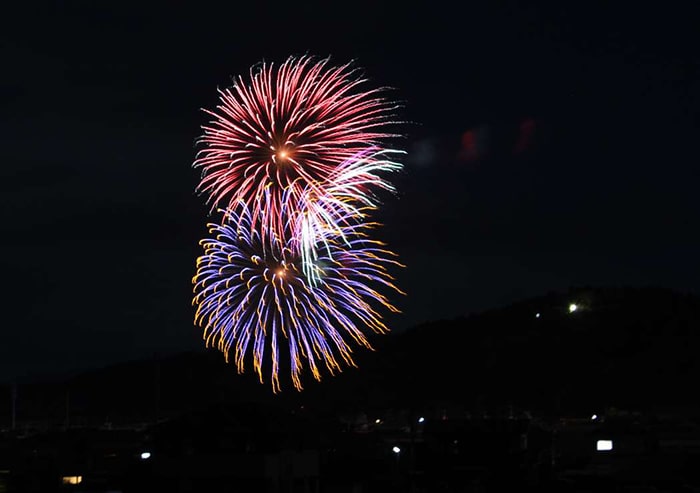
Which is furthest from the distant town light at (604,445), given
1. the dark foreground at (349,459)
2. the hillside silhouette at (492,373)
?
the hillside silhouette at (492,373)

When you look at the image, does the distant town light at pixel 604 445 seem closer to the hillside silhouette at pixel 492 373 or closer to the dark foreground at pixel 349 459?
the dark foreground at pixel 349 459

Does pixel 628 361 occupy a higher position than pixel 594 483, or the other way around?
pixel 628 361

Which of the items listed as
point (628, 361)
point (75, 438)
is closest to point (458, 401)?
point (628, 361)

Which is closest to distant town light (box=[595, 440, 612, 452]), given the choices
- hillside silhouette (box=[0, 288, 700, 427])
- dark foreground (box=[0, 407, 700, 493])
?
dark foreground (box=[0, 407, 700, 493])

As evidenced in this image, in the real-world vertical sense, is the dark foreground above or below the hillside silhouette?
below

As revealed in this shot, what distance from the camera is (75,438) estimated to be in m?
71.1

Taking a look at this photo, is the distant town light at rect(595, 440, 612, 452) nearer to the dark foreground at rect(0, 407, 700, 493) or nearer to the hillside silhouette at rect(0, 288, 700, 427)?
the dark foreground at rect(0, 407, 700, 493)

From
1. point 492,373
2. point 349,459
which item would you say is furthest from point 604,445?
point 492,373

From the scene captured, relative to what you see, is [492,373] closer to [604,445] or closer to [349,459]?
[604,445]

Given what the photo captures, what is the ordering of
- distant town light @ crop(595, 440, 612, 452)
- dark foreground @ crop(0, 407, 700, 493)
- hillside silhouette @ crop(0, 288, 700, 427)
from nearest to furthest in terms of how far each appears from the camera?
dark foreground @ crop(0, 407, 700, 493)
distant town light @ crop(595, 440, 612, 452)
hillside silhouette @ crop(0, 288, 700, 427)

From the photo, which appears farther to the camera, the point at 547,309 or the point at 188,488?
the point at 547,309

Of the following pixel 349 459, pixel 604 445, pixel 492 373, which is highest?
pixel 492 373

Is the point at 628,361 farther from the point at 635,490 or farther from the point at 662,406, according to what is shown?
the point at 635,490

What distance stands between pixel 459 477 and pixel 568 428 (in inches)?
975
